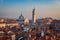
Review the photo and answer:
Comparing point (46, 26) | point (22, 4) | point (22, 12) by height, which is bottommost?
point (46, 26)

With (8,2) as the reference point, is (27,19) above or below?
below

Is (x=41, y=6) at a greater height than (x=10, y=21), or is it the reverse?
(x=41, y=6)

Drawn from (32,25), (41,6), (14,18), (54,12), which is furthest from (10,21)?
(54,12)

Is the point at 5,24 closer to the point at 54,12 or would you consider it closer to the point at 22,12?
the point at 22,12

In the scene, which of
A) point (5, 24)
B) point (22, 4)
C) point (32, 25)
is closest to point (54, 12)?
point (32, 25)

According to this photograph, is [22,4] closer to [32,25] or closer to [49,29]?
[32,25]

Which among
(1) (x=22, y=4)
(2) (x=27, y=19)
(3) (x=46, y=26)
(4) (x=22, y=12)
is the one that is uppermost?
(1) (x=22, y=4)
